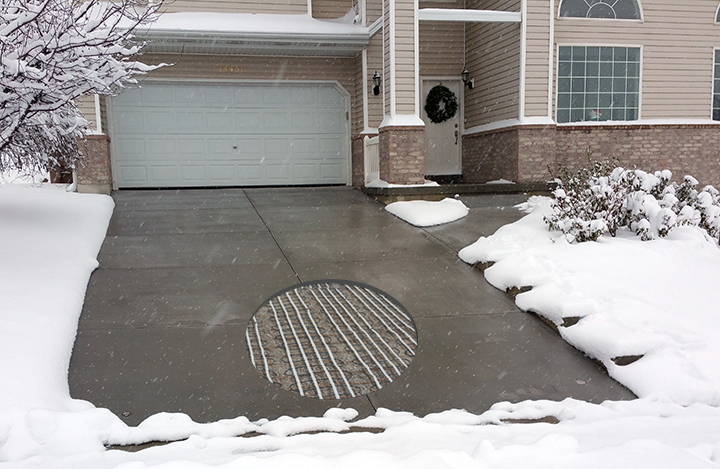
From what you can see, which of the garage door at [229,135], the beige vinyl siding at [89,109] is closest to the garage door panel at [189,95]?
the garage door at [229,135]

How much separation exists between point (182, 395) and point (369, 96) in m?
9.43

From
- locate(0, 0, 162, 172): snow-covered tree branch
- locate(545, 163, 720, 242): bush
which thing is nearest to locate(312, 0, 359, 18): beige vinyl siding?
locate(0, 0, 162, 172): snow-covered tree branch

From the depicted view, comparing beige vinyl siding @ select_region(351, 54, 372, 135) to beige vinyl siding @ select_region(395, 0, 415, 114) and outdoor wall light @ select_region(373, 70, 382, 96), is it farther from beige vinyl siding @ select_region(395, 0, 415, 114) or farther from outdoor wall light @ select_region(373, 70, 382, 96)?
beige vinyl siding @ select_region(395, 0, 415, 114)

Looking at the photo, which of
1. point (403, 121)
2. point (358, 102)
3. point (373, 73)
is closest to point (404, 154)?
point (403, 121)

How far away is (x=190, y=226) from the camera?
816 cm

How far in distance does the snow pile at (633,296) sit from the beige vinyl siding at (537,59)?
5219 mm

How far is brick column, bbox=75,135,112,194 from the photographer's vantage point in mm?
10742

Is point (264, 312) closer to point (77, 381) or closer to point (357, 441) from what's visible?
point (77, 381)

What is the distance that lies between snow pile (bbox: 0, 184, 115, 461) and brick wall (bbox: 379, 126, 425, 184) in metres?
5.01

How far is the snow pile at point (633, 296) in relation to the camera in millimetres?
3891

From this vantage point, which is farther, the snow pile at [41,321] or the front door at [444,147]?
the front door at [444,147]

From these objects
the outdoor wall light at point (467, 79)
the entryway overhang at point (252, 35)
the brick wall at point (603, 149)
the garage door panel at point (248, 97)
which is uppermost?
the entryway overhang at point (252, 35)

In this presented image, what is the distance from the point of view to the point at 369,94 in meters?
12.1

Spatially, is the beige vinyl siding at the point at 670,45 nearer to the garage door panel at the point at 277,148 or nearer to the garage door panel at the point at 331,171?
the garage door panel at the point at 331,171
